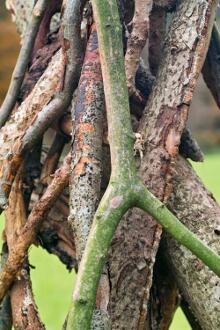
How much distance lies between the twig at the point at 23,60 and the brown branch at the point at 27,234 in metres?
0.25

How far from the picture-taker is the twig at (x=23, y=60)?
149cm

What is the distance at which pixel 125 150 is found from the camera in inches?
42.4

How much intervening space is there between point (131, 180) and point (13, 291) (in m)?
0.37

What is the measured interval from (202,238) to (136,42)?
0.30 meters

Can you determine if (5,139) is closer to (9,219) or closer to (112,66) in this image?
(9,219)

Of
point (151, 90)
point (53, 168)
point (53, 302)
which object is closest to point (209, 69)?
point (151, 90)

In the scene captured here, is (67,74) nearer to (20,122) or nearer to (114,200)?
(20,122)

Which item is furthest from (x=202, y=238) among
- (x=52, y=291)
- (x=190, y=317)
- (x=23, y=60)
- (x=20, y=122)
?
(x=52, y=291)

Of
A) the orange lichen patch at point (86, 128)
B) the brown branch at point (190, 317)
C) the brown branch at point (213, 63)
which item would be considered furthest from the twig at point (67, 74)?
the brown branch at point (190, 317)

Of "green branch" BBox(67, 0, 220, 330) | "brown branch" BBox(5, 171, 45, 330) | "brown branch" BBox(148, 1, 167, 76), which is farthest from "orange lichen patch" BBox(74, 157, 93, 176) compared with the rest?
"brown branch" BBox(148, 1, 167, 76)

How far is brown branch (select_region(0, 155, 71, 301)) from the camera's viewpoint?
1.28 metres

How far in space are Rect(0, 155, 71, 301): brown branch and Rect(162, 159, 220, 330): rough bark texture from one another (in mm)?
178

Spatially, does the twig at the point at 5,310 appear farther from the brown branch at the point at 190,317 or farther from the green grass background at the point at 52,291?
the green grass background at the point at 52,291

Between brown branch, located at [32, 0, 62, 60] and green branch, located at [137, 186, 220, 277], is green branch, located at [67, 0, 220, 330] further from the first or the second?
brown branch, located at [32, 0, 62, 60]
